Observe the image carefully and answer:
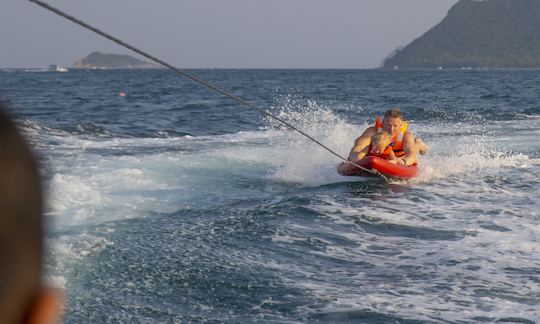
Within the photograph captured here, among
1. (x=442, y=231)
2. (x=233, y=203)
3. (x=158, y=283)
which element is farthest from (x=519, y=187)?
(x=158, y=283)

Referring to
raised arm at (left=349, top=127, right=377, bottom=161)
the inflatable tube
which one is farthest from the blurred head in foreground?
raised arm at (left=349, top=127, right=377, bottom=161)

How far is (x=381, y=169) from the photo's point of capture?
11.4 metres

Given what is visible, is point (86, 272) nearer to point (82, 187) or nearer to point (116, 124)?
point (82, 187)

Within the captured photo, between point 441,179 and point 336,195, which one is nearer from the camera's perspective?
point 336,195

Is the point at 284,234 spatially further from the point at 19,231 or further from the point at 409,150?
the point at 19,231

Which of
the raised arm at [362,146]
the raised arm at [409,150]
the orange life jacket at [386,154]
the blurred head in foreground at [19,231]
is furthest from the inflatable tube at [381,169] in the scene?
the blurred head in foreground at [19,231]

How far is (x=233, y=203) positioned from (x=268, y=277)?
368cm

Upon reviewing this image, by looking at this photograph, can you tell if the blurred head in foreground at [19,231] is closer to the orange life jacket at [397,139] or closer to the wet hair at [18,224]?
the wet hair at [18,224]

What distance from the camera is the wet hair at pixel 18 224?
0.53 metres

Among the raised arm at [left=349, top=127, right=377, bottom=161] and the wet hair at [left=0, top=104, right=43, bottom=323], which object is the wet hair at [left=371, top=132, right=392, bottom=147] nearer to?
the raised arm at [left=349, top=127, right=377, bottom=161]

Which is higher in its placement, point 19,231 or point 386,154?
point 19,231

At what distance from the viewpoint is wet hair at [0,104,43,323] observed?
53 centimetres

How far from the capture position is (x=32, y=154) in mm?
569

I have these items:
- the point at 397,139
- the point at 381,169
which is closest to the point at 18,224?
the point at 381,169
